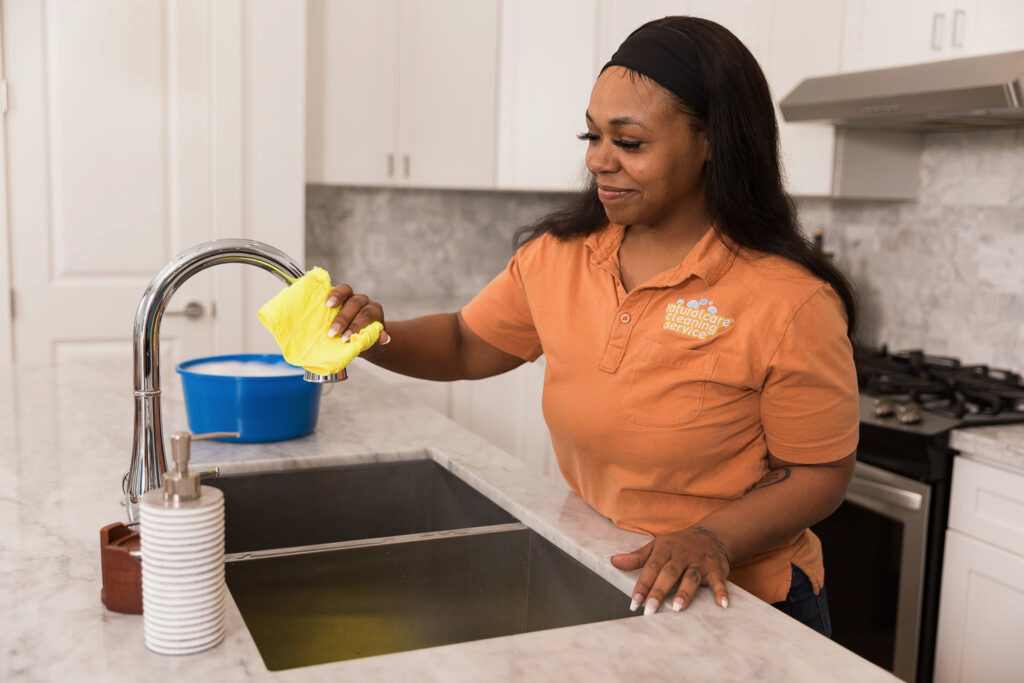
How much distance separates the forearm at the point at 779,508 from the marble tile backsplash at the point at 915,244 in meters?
1.65

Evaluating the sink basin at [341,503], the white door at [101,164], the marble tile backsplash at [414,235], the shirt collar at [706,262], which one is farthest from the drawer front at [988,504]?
the white door at [101,164]

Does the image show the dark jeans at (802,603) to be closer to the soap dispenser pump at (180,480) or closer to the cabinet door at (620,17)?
the soap dispenser pump at (180,480)

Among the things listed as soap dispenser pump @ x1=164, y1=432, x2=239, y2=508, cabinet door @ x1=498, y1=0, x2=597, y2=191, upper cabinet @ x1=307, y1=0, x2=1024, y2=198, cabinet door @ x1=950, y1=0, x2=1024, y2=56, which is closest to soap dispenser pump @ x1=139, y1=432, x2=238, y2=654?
soap dispenser pump @ x1=164, y1=432, x2=239, y2=508

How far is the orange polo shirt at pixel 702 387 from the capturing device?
4.23 feet

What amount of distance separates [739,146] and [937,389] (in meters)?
1.36

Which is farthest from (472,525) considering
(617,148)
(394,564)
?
(617,148)

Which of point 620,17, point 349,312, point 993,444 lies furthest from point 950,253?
point 349,312

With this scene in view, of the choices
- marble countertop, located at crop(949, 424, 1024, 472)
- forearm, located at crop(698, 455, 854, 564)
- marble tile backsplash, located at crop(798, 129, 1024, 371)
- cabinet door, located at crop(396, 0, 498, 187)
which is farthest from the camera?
cabinet door, located at crop(396, 0, 498, 187)

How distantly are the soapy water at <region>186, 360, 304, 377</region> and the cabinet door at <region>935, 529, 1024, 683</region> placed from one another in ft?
4.68

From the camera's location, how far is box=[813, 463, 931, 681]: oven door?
2240 millimetres

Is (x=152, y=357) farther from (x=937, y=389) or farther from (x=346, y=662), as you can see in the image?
(x=937, y=389)

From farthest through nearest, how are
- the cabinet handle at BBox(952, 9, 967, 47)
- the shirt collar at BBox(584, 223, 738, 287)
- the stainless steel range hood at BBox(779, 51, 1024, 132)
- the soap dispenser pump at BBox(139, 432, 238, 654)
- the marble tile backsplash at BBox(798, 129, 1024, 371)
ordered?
1. the marble tile backsplash at BBox(798, 129, 1024, 371)
2. the cabinet handle at BBox(952, 9, 967, 47)
3. the stainless steel range hood at BBox(779, 51, 1024, 132)
4. the shirt collar at BBox(584, 223, 738, 287)
5. the soap dispenser pump at BBox(139, 432, 238, 654)

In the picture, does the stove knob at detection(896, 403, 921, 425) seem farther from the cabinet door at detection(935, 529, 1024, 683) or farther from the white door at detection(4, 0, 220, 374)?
the white door at detection(4, 0, 220, 374)

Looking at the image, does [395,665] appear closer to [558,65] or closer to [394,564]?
[394,564]
